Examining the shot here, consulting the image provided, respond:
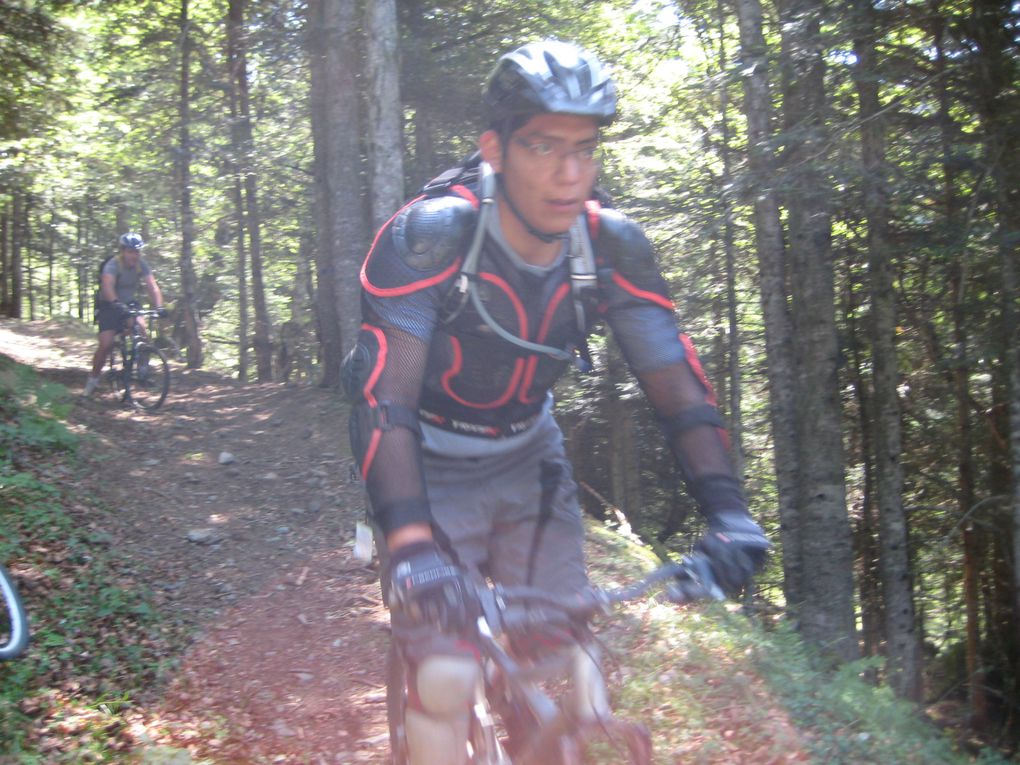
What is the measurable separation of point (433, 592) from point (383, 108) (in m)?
8.73

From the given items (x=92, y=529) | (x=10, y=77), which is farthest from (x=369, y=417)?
(x=10, y=77)

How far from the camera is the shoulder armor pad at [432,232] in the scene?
2.73 m

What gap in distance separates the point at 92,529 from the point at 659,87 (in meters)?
12.2

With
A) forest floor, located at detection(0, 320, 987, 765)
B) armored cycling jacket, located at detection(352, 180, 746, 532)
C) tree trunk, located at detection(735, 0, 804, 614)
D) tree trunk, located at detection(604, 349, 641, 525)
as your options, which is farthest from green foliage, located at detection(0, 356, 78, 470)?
tree trunk, located at detection(604, 349, 641, 525)

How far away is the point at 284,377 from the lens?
20.8 m

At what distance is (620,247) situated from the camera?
2.97 meters

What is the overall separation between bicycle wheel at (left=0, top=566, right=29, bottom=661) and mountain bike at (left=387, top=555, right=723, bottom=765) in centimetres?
346

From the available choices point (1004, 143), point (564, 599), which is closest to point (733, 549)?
point (564, 599)

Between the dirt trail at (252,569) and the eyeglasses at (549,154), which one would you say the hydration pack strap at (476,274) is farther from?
the dirt trail at (252,569)

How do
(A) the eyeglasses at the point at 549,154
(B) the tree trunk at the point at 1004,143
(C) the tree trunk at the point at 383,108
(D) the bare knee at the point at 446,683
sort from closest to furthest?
(D) the bare knee at the point at 446,683 < (A) the eyeglasses at the point at 549,154 < (B) the tree trunk at the point at 1004,143 < (C) the tree trunk at the point at 383,108

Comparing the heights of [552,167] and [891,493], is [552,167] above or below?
above

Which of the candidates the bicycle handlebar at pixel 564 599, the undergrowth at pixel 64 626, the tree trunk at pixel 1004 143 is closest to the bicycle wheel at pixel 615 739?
the bicycle handlebar at pixel 564 599

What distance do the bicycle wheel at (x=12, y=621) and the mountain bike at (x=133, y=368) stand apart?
8.81 meters

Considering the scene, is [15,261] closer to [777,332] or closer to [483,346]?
[777,332]
